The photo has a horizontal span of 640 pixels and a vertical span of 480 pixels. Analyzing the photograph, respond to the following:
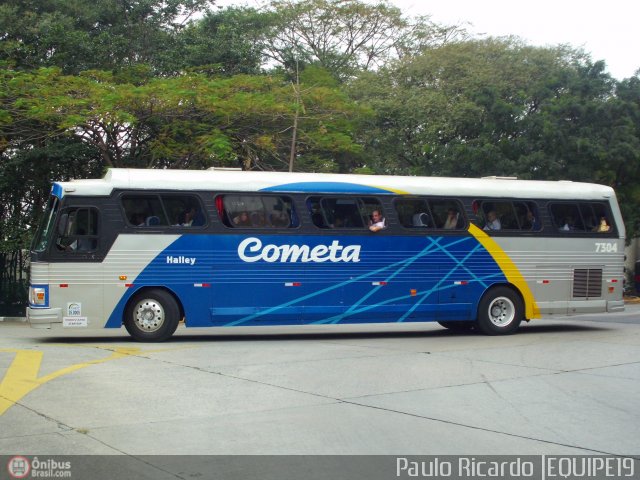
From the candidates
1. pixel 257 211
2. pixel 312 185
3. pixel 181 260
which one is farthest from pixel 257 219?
pixel 181 260

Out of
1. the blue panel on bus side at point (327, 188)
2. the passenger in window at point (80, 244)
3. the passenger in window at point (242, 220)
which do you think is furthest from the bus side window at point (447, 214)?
the passenger in window at point (80, 244)

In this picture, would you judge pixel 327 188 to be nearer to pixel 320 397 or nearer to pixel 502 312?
pixel 502 312

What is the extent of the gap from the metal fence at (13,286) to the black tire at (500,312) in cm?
1468

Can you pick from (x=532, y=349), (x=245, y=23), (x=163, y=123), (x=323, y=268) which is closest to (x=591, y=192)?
(x=532, y=349)

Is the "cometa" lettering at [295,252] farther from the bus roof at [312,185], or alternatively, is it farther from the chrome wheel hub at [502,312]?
the chrome wheel hub at [502,312]

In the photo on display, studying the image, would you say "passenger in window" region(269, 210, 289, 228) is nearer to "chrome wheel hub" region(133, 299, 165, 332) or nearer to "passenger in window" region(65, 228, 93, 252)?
"chrome wheel hub" region(133, 299, 165, 332)

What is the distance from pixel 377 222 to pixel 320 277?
5.28 feet

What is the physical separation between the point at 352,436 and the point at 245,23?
2987 cm

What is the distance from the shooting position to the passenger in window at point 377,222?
1655 cm

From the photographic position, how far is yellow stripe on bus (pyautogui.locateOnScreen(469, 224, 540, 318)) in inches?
677

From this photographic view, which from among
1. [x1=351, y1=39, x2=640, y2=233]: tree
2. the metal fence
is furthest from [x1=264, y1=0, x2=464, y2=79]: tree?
the metal fence

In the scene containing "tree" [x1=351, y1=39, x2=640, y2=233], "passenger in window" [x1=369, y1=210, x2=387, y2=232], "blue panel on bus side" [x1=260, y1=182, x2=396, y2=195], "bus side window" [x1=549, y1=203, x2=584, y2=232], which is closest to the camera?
"blue panel on bus side" [x1=260, y1=182, x2=396, y2=195]

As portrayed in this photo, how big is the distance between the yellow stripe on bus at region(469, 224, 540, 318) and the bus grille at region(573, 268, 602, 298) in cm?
108

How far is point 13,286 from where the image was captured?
2561 cm
